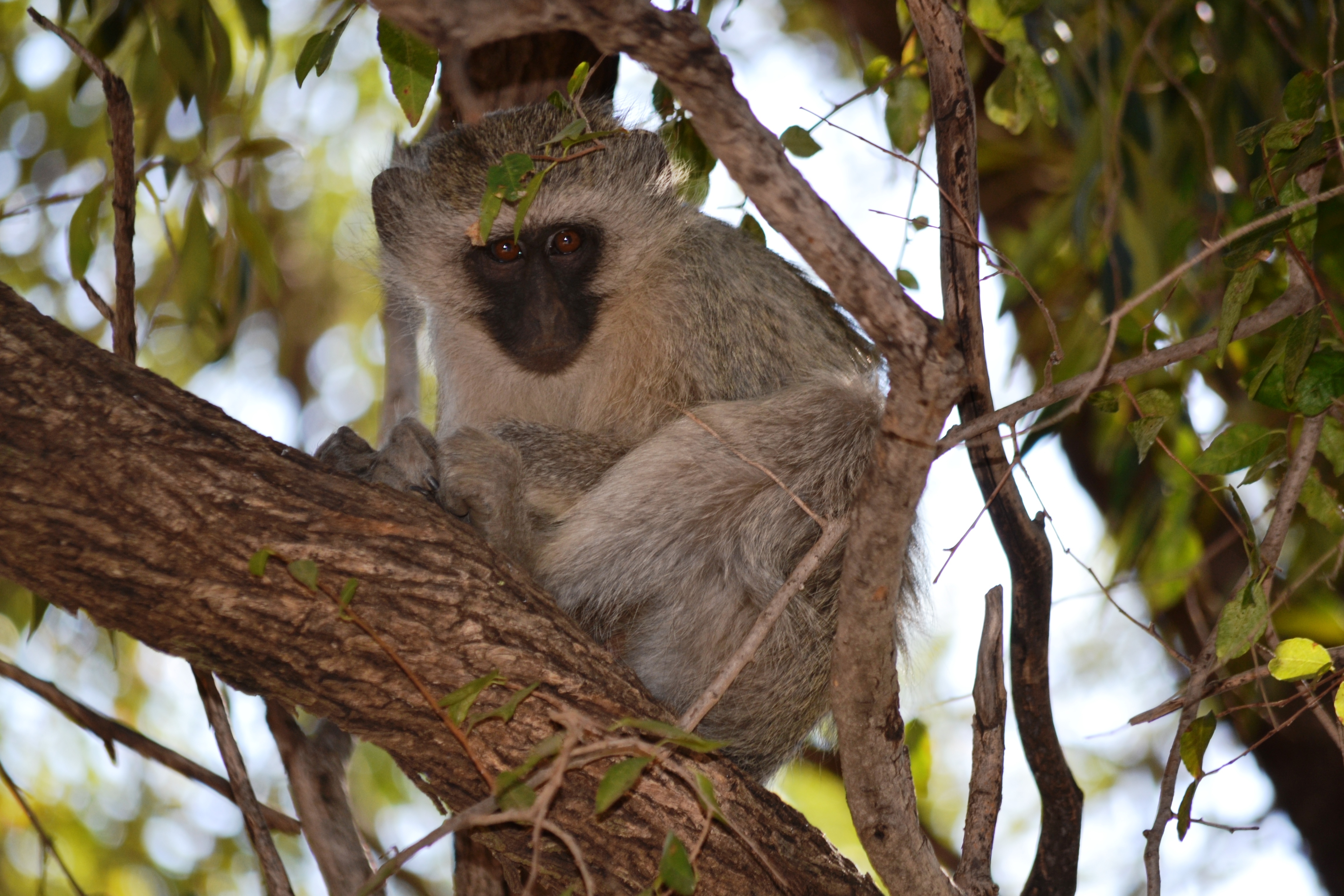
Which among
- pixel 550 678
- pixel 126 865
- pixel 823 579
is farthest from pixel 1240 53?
pixel 126 865

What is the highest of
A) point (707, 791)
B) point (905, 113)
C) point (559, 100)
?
point (905, 113)

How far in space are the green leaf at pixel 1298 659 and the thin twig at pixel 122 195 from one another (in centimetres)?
223

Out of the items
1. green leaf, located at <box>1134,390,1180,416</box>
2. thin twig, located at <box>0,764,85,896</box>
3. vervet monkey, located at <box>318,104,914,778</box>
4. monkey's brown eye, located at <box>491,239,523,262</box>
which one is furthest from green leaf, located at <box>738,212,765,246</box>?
thin twig, located at <box>0,764,85,896</box>

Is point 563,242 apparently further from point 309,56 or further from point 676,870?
point 676,870

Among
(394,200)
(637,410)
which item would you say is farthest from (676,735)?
(394,200)

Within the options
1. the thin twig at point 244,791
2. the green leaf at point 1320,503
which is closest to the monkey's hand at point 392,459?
the thin twig at point 244,791

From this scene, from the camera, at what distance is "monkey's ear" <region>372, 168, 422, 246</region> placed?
3.33 metres

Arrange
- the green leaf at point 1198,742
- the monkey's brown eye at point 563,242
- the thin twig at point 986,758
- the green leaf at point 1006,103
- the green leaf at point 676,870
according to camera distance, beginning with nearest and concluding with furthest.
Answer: the green leaf at point 676,870 < the green leaf at point 1198,742 < the thin twig at point 986,758 < the green leaf at point 1006,103 < the monkey's brown eye at point 563,242

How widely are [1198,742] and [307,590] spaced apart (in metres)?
1.64

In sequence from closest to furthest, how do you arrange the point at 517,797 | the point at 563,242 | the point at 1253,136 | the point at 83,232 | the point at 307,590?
the point at 517,797, the point at 307,590, the point at 1253,136, the point at 83,232, the point at 563,242

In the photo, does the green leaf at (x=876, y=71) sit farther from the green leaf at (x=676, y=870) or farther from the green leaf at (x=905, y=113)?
the green leaf at (x=676, y=870)

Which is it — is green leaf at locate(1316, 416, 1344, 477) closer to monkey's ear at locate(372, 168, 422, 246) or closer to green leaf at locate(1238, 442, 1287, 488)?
green leaf at locate(1238, 442, 1287, 488)

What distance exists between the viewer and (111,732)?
2.72m

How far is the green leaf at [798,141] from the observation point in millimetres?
2428
